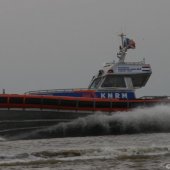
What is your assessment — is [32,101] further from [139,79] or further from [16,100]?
[139,79]

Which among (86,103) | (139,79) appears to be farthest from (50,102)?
(139,79)

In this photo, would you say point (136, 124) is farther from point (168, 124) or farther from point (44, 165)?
point (44, 165)

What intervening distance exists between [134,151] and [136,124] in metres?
10.5

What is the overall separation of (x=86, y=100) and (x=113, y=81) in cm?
314

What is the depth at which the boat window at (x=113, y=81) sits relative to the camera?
2870 centimetres

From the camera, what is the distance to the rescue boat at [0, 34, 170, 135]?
2516cm

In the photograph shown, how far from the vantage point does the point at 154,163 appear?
14.2 metres

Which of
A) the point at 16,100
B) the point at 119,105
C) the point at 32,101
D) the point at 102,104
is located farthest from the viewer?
the point at 119,105

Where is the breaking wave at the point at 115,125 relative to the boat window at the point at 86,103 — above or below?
below

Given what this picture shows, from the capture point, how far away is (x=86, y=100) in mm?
26312

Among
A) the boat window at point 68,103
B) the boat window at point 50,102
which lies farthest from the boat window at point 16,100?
the boat window at point 68,103

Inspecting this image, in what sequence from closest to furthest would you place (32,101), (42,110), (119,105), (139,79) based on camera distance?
(32,101) → (42,110) → (119,105) → (139,79)

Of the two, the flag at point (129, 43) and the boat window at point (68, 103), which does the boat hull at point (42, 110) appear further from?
the flag at point (129, 43)

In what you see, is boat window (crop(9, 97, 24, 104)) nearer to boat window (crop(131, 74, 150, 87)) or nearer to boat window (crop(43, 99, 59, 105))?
boat window (crop(43, 99, 59, 105))
